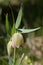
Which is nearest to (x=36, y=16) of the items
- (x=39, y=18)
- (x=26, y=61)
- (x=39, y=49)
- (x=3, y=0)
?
(x=39, y=18)

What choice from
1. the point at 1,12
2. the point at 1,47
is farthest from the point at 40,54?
the point at 1,12

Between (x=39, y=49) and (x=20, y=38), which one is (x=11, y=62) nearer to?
(x=20, y=38)

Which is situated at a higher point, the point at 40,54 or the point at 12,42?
the point at 12,42

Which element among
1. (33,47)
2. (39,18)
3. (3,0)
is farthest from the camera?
(39,18)

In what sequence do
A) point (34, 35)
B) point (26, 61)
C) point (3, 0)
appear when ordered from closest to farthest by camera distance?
1. point (26, 61)
2. point (34, 35)
3. point (3, 0)

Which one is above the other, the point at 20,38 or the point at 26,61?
the point at 20,38

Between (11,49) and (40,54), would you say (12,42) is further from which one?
(40,54)

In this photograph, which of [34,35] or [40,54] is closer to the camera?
[40,54]

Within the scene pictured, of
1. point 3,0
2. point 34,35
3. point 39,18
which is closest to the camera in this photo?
point 34,35

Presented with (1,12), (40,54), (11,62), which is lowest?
(40,54)
